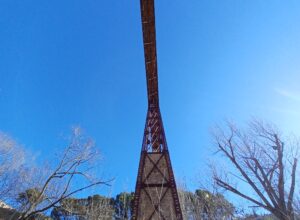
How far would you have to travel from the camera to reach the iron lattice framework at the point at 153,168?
950 centimetres

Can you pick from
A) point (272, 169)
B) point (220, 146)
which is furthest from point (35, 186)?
point (272, 169)

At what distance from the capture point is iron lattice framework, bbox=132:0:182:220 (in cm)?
950

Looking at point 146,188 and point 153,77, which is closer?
point 146,188

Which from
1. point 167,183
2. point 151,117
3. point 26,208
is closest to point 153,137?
point 151,117

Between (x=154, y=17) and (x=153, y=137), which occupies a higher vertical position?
(x=154, y=17)

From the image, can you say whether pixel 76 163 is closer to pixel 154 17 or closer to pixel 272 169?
pixel 154 17

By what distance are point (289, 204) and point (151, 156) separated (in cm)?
592

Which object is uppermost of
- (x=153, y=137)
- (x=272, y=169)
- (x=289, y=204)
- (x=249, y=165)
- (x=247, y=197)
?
(x=153, y=137)

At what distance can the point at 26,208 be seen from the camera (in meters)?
8.45

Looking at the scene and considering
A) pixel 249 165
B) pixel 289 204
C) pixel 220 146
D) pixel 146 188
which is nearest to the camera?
pixel 289 204

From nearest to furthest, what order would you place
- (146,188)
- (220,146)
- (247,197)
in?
(247,197)
(146,188)
(220,146)

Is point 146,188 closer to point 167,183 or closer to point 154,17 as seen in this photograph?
point 167,183

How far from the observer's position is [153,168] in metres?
10.6

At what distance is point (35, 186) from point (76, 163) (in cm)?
192
